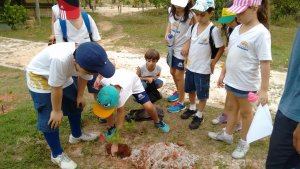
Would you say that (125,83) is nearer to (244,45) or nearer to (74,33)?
(74,33)

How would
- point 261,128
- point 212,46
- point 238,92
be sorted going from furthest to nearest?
point 212,46 < point 238,92 < point 261,128

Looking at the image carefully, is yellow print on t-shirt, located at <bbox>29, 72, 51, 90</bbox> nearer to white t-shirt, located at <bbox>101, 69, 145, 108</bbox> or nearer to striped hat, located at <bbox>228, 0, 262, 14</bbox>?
white t-shirt, located at <bbox>101, 69, 145, 108</bbox>

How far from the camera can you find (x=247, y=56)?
8.49ft

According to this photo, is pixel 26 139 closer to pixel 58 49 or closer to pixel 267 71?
pixel 58 49

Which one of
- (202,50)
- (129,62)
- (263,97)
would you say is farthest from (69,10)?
(129,62)

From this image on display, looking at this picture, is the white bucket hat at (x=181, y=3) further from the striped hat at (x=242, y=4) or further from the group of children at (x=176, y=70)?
the striped hat at (x=242, y=4)

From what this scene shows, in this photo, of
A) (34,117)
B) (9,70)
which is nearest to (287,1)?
(9,70)

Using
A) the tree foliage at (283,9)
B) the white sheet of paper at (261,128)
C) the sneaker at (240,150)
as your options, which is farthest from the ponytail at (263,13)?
the tree foliage at (283,9)

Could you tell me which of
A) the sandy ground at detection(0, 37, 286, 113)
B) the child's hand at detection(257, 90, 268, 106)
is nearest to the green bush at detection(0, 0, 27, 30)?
the sandy ground at detection(0, 37, 286, 113)

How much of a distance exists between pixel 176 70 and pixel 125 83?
3.18 ft

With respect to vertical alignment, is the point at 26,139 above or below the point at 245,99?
below

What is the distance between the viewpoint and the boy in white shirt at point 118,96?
276cm

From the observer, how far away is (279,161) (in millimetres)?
1902

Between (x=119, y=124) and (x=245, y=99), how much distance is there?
124 cm
